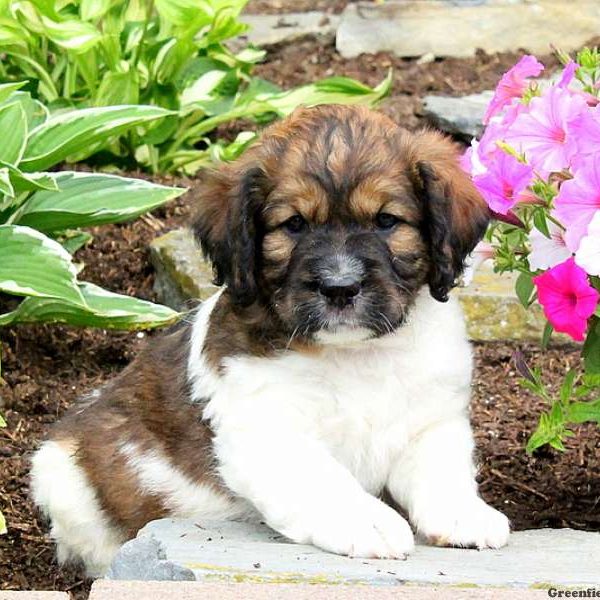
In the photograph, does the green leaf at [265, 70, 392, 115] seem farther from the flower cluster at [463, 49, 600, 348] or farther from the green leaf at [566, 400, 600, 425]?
the green leaf at [566, 400, 600, 425]

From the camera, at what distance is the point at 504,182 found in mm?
4148

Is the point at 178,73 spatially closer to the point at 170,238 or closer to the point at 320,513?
the point at 170,238

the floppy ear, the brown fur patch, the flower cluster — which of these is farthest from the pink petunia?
the brown fur patch

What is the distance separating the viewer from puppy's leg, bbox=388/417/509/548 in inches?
165

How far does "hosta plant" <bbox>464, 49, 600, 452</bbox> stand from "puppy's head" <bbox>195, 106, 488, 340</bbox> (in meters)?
0.16

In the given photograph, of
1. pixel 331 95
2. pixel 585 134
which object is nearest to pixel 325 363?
pixel 585 134

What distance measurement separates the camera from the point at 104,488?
4.89 metres

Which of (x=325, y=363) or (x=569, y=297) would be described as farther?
(x=325, y=363)

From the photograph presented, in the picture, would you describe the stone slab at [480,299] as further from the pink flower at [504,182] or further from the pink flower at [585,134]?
the pink flower at [585,134]

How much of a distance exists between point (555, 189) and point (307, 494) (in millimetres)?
1125

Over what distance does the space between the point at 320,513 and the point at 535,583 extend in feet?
2.39

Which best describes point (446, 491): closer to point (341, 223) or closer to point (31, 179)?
point (341, 223)

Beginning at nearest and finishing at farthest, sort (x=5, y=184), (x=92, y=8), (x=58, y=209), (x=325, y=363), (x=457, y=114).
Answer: (x=325, y=363) < (x=5, y=184) < (x=58, y=209) < (x=92, y=8) < (x=457, y=114)

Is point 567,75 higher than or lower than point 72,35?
higher
